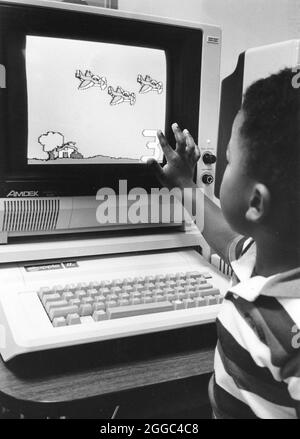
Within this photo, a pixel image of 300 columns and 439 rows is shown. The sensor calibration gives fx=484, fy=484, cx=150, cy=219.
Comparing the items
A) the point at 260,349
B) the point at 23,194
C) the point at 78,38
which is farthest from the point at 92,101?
the point at 260,349

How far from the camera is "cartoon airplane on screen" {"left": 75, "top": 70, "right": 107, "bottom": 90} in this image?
93 centimetres

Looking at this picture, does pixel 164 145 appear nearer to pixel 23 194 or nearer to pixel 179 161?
pixel 179 161

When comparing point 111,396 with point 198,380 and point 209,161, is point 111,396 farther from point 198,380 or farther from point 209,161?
point 209,161

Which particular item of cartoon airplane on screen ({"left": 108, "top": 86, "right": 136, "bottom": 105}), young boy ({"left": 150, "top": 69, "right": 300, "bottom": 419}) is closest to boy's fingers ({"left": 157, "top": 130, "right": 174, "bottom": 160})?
cartoon airplane on screen ({"left": 108, "top": 86, "right": 136, "bottom": 105})

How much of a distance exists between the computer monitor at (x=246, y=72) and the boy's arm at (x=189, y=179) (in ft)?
0.38

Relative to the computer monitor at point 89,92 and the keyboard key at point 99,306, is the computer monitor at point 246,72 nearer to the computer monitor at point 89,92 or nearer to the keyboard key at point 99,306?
the computer monitor at point 89,92

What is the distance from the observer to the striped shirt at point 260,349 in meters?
0.56

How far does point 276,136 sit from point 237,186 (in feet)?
0.28

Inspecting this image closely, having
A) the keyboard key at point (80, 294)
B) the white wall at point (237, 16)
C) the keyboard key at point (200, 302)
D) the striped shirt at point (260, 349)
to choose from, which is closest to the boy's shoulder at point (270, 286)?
the striped shirt at point (260, 349)

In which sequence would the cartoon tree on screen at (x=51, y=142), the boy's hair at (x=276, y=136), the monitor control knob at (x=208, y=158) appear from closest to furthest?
the boy's hair at (x=276, y=136), the cartoon tree on screen at (x=51, y=142), the monitor control knob at (x=208, y=158)

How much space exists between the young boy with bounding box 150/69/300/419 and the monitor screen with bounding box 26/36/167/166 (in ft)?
1.41

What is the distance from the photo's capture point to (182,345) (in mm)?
760

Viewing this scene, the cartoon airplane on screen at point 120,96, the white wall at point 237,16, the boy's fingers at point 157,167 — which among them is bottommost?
the boy's fingers at point 157,167
